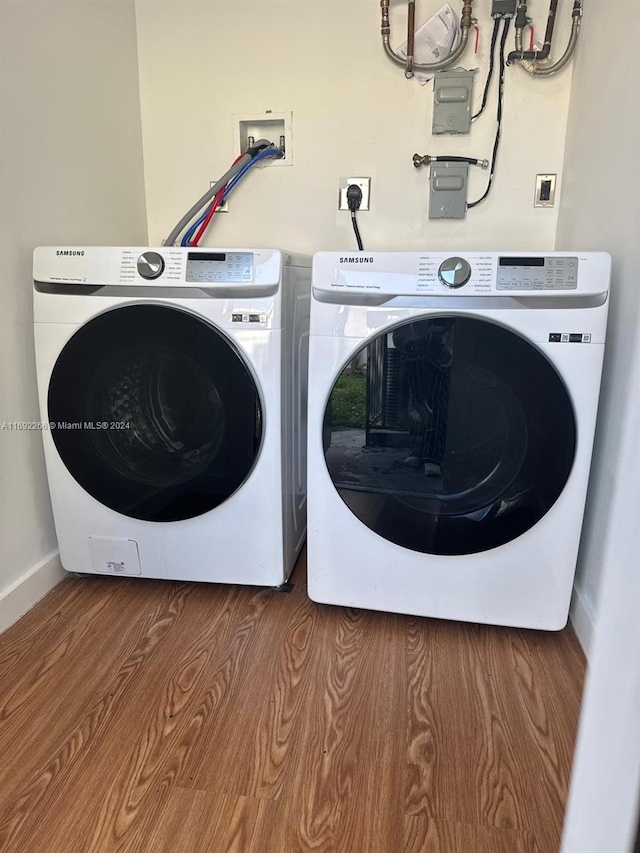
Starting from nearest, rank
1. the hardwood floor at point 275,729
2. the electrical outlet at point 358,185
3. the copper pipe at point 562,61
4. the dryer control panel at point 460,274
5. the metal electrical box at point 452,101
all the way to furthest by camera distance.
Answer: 1. the hardwood floor at point 275,729
2. the dryer control panel at point 460,274
3. the copper pipe at point 562,61
4. the metal electrical box at point 452,101
5. the electrical outlet at point 358,185

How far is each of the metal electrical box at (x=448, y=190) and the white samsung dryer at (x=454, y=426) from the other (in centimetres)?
64

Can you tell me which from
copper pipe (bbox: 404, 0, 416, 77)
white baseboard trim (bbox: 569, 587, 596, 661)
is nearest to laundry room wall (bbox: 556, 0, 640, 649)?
white baseboard trim (bbox: 569, 587, 596, 661)

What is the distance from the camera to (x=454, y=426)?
3.64 feet

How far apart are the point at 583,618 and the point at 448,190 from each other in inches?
47.5

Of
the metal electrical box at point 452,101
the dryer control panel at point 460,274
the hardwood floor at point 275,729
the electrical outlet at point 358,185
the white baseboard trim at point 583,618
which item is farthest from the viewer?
the electrical outlet at point 358,185

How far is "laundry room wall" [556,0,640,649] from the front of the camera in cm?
107

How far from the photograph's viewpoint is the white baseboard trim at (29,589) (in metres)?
1.24

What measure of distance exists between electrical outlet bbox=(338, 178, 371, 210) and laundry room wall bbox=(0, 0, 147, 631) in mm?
675

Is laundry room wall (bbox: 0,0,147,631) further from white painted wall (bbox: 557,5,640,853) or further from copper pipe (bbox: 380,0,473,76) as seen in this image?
white painted wall (bbox: 557,5,640,853)

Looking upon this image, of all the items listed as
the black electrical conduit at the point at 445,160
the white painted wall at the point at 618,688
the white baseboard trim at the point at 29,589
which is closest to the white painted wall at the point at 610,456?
the white painted wall at the point at 618,688

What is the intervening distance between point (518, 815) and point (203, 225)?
5.40 ft

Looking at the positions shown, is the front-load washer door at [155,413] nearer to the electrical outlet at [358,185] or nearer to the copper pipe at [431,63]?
the electrical outlet at [358,185]

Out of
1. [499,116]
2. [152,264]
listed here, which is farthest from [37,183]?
[499,116]

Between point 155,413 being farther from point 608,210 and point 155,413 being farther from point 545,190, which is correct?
point 545,190
